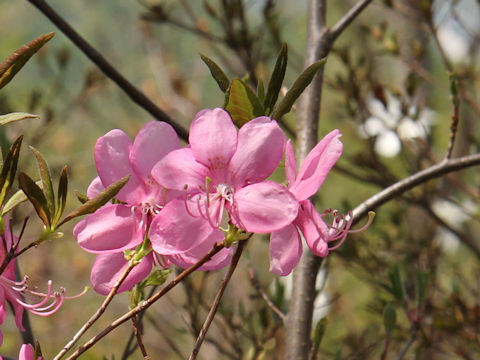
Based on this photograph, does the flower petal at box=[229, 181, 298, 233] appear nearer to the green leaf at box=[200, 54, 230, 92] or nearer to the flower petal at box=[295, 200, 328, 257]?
the flower petal at box=[295, 200, 328, 257]

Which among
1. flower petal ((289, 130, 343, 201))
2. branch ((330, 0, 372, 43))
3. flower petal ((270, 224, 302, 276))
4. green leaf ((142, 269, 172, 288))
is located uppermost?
flower petal ((289, 130, 343, 201))

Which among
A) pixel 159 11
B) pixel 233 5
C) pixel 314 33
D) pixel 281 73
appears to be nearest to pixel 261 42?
pixel 233 5

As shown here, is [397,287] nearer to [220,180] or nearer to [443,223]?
[220,180]

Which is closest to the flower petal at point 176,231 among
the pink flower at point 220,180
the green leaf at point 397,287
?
the pink flower at point 220,180

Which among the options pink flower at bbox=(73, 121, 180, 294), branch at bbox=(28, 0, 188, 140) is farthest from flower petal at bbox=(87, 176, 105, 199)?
branch at bbox=(28, 0, 188, 140)

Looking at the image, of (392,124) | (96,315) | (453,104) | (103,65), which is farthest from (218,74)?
(392,124)

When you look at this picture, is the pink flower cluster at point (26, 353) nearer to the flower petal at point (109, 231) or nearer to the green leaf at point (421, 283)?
the flower petal at point (109, 231)
